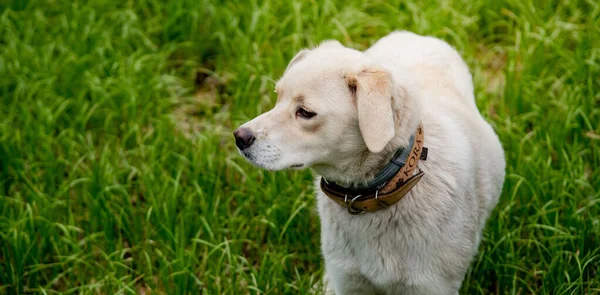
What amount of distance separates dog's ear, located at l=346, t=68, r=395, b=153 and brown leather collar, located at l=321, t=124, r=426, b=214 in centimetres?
23

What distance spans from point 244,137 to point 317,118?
0.28m

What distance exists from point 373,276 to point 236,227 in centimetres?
135

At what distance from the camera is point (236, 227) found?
4.10m

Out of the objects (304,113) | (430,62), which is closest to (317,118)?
(304,113)

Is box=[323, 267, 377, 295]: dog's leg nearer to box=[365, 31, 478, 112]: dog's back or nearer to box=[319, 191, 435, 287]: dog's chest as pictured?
box=[319, 191, 435, 287]: dog's chest

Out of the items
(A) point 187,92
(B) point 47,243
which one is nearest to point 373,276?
(B) point 47,243

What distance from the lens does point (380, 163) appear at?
109 inches

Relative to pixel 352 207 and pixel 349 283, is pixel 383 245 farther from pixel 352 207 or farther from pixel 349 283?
pixel 349 283

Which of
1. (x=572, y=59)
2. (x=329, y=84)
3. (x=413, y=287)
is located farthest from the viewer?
(x=572, y=59)

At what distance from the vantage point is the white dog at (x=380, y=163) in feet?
8.64

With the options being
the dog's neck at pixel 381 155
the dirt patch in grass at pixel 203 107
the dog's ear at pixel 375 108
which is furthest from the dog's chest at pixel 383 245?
the dirt patch in grass at pixel 203 107

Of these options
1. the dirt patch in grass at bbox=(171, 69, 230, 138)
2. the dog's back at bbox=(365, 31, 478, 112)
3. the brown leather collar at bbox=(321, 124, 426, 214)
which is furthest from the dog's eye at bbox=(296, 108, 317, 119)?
the dirt patch in grass at bbox=(171, 69, 230, 138)

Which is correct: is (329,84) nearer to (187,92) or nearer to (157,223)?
(157,223)

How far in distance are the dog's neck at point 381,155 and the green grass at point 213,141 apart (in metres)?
0.95
